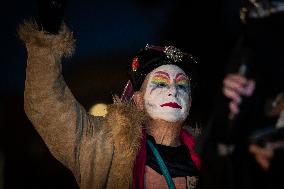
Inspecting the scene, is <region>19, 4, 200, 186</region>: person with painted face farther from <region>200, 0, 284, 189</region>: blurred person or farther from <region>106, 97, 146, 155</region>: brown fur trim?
<region>200, 0, 284, 189</region>: blurred person

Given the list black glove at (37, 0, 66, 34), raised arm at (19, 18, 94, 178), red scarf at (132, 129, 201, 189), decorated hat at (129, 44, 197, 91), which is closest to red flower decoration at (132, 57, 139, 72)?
decorated hat at (129, 44, 197, 91)

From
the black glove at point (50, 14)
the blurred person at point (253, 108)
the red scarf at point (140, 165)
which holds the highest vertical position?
the black glove at point (50, 14)

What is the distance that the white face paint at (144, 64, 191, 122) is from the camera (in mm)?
2963

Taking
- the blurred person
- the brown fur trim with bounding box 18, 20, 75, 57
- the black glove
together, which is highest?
the black glove

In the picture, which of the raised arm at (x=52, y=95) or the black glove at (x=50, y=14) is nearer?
the black glove at (x=50, y=14)

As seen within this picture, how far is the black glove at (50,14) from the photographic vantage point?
83.0 inches

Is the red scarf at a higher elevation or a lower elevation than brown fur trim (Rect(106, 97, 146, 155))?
lower

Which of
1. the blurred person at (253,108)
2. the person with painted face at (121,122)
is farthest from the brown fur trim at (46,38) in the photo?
the blurred person at (253,108)

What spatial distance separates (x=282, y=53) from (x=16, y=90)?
23.4 feet

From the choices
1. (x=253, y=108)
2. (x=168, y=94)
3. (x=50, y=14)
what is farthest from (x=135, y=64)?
(x=253, y=108)

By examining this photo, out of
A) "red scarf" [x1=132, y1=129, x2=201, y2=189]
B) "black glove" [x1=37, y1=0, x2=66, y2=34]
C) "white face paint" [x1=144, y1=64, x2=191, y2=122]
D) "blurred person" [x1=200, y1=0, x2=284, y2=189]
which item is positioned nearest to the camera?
"blurred person" [x1=200, y1=0, x2=284, y2=189]

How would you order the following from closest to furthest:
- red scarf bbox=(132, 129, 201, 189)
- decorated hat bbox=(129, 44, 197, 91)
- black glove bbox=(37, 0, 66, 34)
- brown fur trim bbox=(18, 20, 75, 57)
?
black glove bbox=(37, 0, 66, 34), brown fur trim bbox=(18, 20, 75, 57), red scarf bbox=(132, 129, 201, 189), decorated hat bbox=(129, 44, 197, 91)

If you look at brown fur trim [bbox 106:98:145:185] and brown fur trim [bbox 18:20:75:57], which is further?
brown fur trim [bbox 106:98:145:185]

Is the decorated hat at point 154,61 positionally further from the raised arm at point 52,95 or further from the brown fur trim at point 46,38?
the brown fur trim at point 46,38
